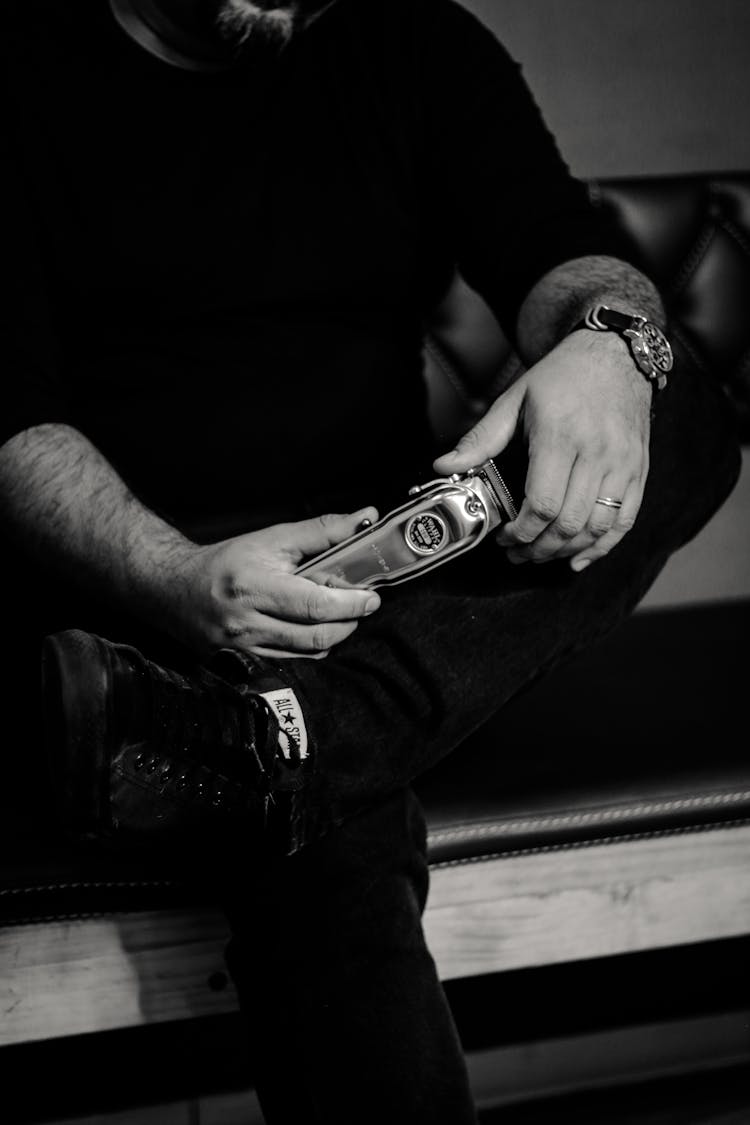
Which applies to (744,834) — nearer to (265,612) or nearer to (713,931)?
(713,931)

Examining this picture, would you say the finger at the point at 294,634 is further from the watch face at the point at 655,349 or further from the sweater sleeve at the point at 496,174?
the sweater sleeve at the point at 496,174

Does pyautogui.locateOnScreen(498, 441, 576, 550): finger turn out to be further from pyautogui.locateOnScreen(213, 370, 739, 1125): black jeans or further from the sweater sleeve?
the sweater sleeve

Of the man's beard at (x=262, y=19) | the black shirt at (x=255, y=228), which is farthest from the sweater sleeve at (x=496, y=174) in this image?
the man's beard at (x=262, y=19)

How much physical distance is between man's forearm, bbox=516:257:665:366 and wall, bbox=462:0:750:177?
0.51 m

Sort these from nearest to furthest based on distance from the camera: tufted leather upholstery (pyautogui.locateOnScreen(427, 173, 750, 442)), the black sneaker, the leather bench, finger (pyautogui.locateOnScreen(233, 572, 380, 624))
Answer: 1. the black sneaker
2. finger (pyautogui.locateOnScreen(233, 572, 380, 624))
3. the leather bench
4. tufted leather upholstery (pyautogui.locateOnScreen(427, 173, 750, 442))

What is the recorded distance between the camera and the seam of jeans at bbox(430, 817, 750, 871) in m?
A: 0.90

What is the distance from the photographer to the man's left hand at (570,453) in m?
0.76

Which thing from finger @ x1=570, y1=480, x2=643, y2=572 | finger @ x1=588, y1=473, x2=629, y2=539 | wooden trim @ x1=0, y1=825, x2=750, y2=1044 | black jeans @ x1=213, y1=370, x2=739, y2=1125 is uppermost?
finger @ x1=588, y1=473, x2=629, y2=539

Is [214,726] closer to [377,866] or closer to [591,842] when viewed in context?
[377,866]

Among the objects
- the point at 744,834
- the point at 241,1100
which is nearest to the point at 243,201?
the point at 744,834

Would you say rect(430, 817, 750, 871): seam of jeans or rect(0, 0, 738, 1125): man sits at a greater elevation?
rect(0, 0, 738, 1125): man

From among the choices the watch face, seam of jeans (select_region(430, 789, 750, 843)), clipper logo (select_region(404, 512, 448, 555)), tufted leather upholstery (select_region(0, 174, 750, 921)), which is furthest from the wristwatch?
seam of jeans (select_region(430, 789, 750, 843))

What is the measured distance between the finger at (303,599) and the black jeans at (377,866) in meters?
0.03

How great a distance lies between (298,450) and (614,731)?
1.33ft
